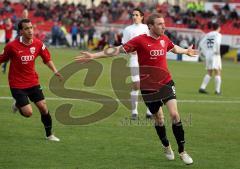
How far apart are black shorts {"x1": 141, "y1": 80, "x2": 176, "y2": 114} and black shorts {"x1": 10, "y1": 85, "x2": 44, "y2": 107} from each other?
224 cm

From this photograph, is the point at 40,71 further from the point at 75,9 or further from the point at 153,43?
the point at 75,9

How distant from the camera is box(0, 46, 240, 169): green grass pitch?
1106cm

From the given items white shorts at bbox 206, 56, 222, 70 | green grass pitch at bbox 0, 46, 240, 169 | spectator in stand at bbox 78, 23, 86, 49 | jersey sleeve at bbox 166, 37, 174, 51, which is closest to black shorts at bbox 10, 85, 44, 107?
green grass pitch at bbox 0, 46, 240, 169

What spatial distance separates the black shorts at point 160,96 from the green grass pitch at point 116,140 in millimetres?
905

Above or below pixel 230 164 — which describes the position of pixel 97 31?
below

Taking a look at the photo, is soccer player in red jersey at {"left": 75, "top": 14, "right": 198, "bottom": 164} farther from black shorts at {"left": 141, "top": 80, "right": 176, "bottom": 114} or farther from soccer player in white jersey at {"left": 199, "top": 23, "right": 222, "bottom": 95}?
soccer player in white jersey at {"left": 199, "top": 23, "right": 222, "bottom": 95}

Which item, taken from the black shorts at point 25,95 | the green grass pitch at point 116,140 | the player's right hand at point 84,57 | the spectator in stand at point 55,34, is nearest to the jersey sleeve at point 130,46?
the player's right hand at point 84,57

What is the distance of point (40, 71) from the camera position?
29656 mm

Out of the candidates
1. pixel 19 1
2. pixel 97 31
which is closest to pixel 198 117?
pixel 97 31

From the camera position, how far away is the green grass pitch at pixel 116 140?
11062 millimetres

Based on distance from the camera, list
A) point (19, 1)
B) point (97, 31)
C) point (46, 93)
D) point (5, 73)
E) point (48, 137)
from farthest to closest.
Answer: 1. point (19, 1)
2. point (97, 31)
3. point (5, 73)
4. point (46, 93)
5. point (48, 137)

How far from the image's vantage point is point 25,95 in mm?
12680

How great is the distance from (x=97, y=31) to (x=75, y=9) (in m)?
7.99

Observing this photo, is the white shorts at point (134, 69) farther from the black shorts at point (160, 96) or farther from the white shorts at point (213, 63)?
the white shorts at point (213, 63)
